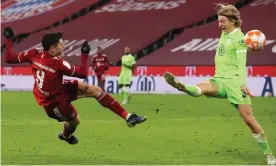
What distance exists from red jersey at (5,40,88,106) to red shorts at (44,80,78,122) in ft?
0.23

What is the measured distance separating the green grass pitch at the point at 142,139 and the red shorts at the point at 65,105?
57 cm

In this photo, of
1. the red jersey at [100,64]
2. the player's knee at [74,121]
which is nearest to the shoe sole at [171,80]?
the player's knee at [74,121]

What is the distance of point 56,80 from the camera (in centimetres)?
839

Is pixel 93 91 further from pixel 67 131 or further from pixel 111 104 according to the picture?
pixel 67 131

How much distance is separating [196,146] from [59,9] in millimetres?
29079

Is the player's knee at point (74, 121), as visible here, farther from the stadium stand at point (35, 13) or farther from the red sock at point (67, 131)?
the stadium stand at point (35, 13)

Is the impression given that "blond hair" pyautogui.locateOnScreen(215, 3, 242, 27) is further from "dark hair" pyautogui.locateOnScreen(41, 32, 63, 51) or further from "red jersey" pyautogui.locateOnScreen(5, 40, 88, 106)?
"dark hair" pyautogui.locateOnScreen(41, 32, 63, 51)

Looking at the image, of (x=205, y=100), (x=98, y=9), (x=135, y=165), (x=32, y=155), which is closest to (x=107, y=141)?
(x=32, y=155)

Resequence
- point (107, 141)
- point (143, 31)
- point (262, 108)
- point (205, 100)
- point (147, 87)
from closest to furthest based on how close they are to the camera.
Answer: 1. point (107, 141)
2. point (262, 108)
3. point (205, 100)
4. point (147, 87)
5. point (143, 31)

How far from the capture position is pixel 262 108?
18.0m

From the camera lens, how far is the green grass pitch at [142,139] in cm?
852

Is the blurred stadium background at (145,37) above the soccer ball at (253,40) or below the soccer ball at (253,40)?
below

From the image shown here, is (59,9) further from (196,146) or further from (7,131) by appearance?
(196,146)

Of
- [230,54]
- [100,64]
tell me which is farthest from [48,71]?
[100,64]
